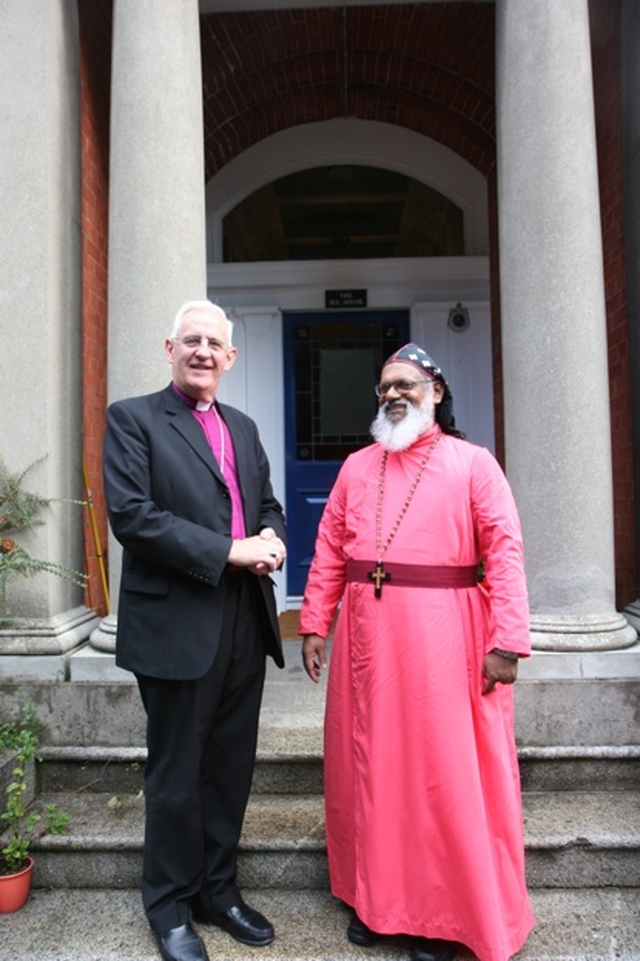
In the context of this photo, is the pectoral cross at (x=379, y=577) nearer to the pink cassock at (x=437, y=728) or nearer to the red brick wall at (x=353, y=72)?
the pink cassock at (x=437, y=728)

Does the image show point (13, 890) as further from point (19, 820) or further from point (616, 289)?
point (616, 289)

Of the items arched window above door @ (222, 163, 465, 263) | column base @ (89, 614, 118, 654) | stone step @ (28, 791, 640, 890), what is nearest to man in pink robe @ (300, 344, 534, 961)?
stone step @ (28, 791, 640, 890)

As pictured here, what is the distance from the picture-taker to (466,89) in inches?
223

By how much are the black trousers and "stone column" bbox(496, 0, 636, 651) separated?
167cm

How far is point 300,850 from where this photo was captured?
308 cm

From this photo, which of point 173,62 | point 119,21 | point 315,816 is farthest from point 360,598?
point 119,21

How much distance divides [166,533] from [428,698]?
1045mm

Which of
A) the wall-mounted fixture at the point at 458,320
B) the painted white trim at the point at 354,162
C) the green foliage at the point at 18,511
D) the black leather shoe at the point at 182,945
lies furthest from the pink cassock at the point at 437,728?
the painted white trim at the point at 354,162

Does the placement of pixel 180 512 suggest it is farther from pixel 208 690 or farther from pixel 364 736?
pixel 364 736

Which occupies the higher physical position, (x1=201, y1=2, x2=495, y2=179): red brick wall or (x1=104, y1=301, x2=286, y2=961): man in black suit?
(x1=201, y1=2, x2=495, y2=179): red brick wall

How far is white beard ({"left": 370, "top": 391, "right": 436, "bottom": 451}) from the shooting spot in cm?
271

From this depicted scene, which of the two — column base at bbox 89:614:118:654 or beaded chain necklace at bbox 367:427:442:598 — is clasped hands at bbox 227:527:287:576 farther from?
column base at bbox 89:614:118:654

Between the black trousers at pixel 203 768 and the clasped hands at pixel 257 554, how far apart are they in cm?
18

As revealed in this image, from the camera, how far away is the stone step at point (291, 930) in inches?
104
